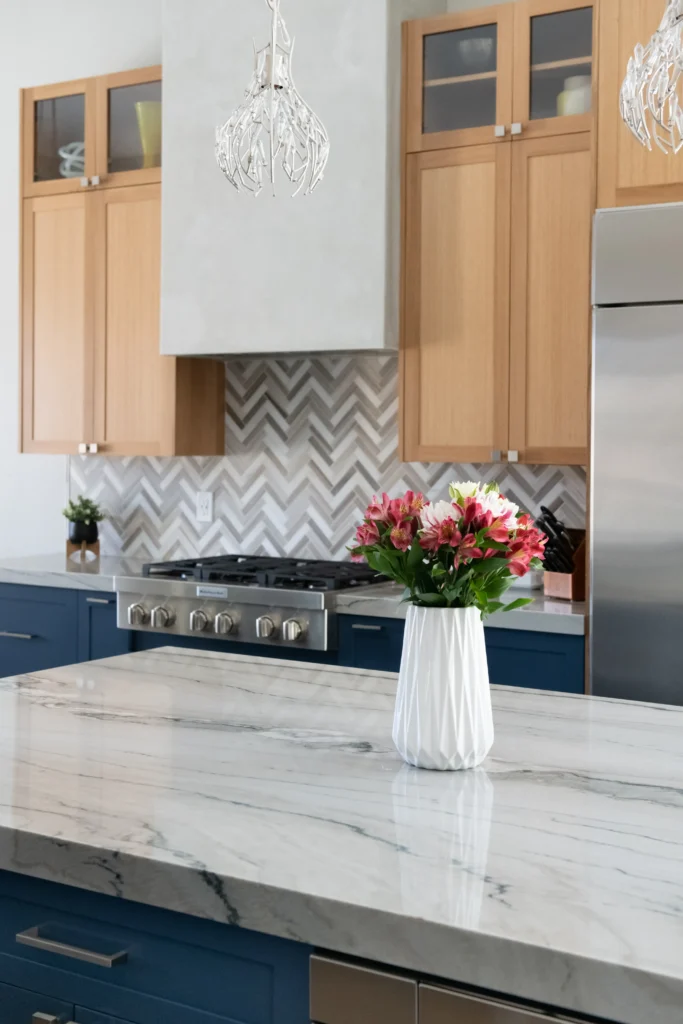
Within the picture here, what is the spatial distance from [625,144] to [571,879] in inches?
93.9

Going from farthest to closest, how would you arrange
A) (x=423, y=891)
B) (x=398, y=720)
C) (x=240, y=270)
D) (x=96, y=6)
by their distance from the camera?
(x=96, y=6) < (x=240, y=270) < (x=398, y=720) < (x=423, y=891)

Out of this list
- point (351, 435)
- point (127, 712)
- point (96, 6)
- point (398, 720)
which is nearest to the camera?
point (398, 720)

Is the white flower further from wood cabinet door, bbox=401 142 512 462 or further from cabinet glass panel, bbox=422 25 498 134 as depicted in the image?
cabinet glass panel, bbox=422 25 498 134

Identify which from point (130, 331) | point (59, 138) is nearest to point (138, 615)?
point (130, 331)

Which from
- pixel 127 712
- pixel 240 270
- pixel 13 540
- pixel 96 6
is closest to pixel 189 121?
pixel 240 270

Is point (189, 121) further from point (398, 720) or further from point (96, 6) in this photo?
point (398, 720)

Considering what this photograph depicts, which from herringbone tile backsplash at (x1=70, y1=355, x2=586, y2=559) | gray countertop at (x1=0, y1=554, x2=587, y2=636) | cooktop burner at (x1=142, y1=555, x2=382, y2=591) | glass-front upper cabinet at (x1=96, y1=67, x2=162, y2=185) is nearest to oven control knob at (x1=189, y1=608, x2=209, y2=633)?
cooktop burner at (x1=142, y1=555, x2=382, y2=591)

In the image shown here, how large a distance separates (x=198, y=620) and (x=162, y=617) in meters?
0.15

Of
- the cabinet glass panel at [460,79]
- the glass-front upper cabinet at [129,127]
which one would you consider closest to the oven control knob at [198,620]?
the glass-front upper cabinet at [129,127]

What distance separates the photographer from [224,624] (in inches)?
146

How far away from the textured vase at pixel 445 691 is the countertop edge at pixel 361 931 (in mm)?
461

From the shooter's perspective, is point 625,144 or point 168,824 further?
point 625,144

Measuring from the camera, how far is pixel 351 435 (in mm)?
4270

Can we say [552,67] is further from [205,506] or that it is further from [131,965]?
[131,965]
